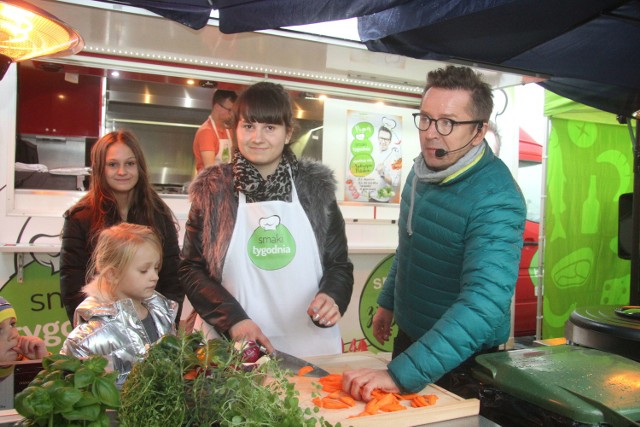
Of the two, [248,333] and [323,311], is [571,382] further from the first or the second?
[248,333]

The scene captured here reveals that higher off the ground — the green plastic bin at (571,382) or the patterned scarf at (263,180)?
the patterned scarf at (263,180)

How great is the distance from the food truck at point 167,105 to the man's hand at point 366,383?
152cm

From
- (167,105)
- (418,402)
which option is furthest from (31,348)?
(167,105)

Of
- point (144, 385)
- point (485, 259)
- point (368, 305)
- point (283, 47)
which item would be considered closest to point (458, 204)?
point (485, 259)

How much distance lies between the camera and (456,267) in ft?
6.10

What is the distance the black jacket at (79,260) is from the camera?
2.39 m

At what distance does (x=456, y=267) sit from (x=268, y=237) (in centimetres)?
79

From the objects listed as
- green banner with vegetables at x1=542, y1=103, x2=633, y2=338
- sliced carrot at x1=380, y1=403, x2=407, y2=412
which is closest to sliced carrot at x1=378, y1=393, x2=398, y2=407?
sliced carrot at x1=380, y1=403, x2=407, y2=412

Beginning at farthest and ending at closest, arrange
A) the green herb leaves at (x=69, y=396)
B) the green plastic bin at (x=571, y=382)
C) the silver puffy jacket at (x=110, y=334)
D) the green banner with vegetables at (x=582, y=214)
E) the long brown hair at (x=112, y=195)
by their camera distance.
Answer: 1. the green banner with vegetables at (x=582, y=214)
2. the long brown hair at (x=112, y=195)
3. the silver puffy jacket at (x=110, y=334)
4. the green plastic bin at (x=571, y=382)
5. the green herb leaves at (x=69, y=396)

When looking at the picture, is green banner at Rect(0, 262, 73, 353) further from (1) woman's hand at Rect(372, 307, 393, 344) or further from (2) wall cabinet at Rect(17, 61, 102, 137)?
(1) woman's hand at Rect(372, 307, 393, 344)

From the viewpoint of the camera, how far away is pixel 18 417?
1.22 m

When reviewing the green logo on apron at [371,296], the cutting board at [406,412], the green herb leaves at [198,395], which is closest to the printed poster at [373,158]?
the green logo on apron at [371,296]

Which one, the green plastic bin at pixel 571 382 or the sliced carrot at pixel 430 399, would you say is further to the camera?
the sliced carrot at pixel 430 399

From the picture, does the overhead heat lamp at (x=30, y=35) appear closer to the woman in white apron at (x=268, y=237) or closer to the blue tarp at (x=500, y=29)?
the blue tarp at (x=500, y=29)
